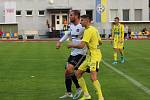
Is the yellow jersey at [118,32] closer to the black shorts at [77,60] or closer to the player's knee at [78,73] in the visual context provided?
the black shorts at [77,60]

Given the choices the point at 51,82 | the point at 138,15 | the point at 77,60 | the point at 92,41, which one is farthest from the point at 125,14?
the point at 92,41

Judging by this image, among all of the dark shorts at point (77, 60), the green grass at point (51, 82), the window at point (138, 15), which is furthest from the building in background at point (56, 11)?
the dark shorts at point (77, 60)

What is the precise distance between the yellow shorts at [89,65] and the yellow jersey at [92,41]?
0.26 ft

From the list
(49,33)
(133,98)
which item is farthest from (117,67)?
(49,33)

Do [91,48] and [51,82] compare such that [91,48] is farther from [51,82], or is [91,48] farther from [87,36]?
[51,82]

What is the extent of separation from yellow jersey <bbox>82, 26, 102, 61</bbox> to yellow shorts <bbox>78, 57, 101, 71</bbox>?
0.08 m

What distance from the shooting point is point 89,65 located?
1071 cm

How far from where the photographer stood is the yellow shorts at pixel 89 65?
1062 centimetres

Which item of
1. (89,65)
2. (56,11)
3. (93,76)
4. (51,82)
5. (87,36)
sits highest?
(56,11)

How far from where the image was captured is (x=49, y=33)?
6309 centimetres

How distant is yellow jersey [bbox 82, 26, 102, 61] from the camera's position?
34.8 ft

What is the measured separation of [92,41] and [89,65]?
0.54 metres

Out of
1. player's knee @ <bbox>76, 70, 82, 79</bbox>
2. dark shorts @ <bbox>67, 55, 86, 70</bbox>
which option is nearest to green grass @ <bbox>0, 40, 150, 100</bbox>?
player's knee @ <bbox>76, 70, 82, 79</bbox>

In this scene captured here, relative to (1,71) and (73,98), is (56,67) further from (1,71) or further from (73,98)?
(73,98)
